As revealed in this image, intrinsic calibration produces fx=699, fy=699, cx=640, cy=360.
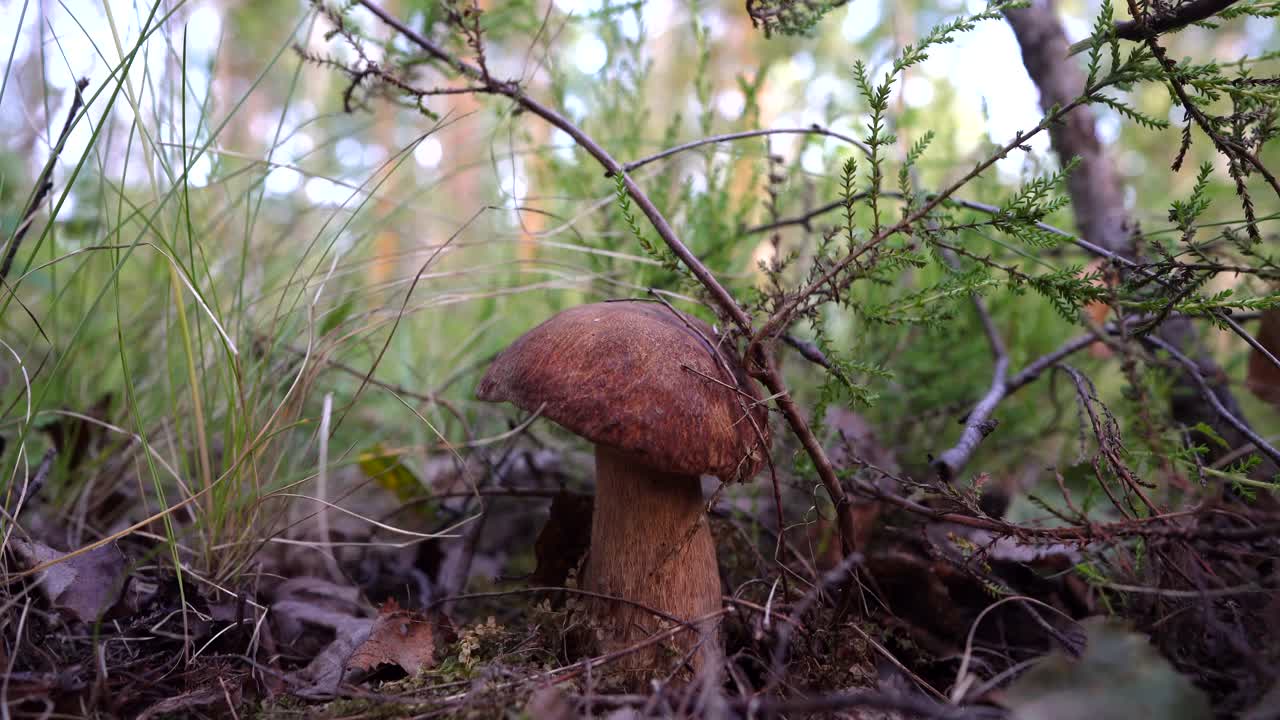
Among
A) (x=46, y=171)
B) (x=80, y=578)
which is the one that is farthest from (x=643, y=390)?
(x=46, y=171)

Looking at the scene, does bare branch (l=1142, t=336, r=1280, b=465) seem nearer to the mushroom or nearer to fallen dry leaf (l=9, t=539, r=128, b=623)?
the mushroom

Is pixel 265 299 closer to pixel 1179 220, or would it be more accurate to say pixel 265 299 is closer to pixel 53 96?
pixel 53 96

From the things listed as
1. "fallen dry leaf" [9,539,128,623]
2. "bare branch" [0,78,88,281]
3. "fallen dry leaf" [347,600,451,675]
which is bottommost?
"fallen dry leaf" [347,600,451,675]

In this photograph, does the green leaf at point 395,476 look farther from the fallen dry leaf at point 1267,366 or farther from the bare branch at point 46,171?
the fallen dry leaf at point 1267,366

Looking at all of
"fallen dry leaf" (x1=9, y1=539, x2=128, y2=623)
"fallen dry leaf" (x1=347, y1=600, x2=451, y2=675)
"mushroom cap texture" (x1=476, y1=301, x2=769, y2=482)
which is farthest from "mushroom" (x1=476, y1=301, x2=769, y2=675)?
"fallen dry leaf" (x1=9, y1=539, x2=128, y2=623)

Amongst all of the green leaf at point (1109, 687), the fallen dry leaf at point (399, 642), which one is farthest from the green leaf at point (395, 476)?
the green leaf at point (1109, 687)

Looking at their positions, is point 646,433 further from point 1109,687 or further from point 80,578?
point 80,578

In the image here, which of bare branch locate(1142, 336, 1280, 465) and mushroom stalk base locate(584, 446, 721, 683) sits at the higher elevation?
bare branch locate(1142, 336, 1280, 465)
